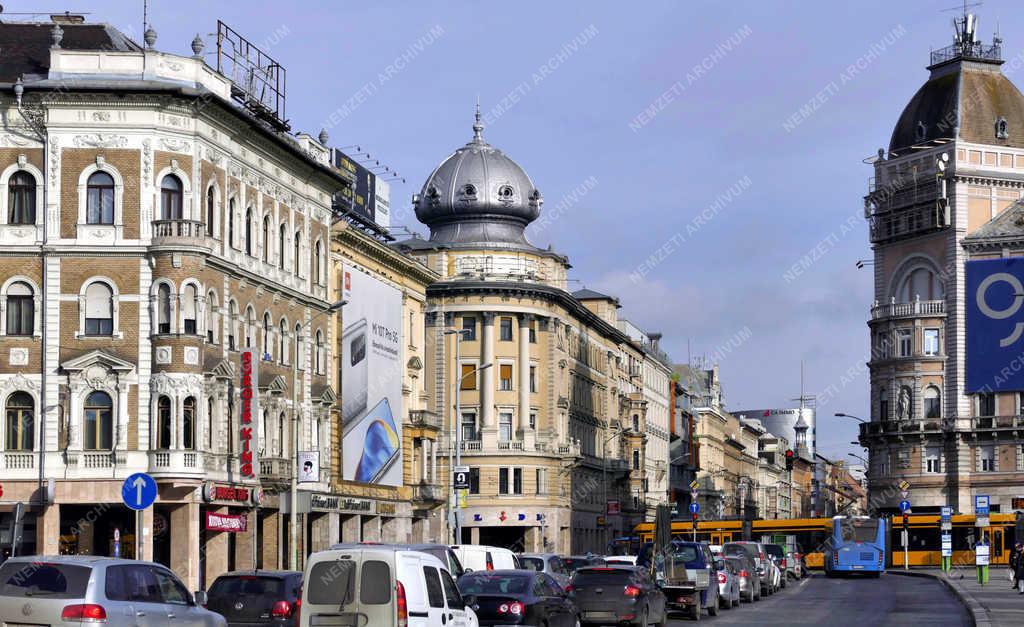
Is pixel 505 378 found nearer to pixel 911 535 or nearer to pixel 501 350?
pixel 501 350

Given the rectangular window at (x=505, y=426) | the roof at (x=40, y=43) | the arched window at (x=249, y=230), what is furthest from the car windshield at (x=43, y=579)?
the rectangular window at (x=505, y=426)

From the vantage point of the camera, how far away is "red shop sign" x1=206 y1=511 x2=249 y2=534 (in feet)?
173

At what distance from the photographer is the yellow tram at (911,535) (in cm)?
9056

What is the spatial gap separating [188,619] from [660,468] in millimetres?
120821

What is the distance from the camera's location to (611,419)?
419 ft

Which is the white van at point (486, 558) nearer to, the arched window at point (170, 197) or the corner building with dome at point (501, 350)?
the arched window at point (170, 197)

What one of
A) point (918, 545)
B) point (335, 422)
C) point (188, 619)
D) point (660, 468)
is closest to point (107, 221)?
point (335, 422)

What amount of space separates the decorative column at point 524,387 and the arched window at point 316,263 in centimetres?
3864

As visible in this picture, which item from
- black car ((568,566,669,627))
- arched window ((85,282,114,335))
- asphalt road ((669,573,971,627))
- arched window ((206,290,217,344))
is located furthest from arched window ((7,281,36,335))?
black car ((568,566,669,627))

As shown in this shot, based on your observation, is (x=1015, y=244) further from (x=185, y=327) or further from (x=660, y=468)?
(x=185, y=327)

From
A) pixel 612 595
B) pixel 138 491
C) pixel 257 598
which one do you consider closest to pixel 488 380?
pixel 612 595

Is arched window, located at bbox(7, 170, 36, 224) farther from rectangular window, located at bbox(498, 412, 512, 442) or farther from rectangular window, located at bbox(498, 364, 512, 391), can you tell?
rectangular window, located at bbox(498, 412, 512, 442)

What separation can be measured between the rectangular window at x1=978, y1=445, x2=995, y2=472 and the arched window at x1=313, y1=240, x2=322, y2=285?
64.9 meters

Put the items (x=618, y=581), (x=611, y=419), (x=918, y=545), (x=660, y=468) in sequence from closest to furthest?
(x=618, y=581) → (x=918, y=545) → (x=611, y=419) → (x=660, y=468)
